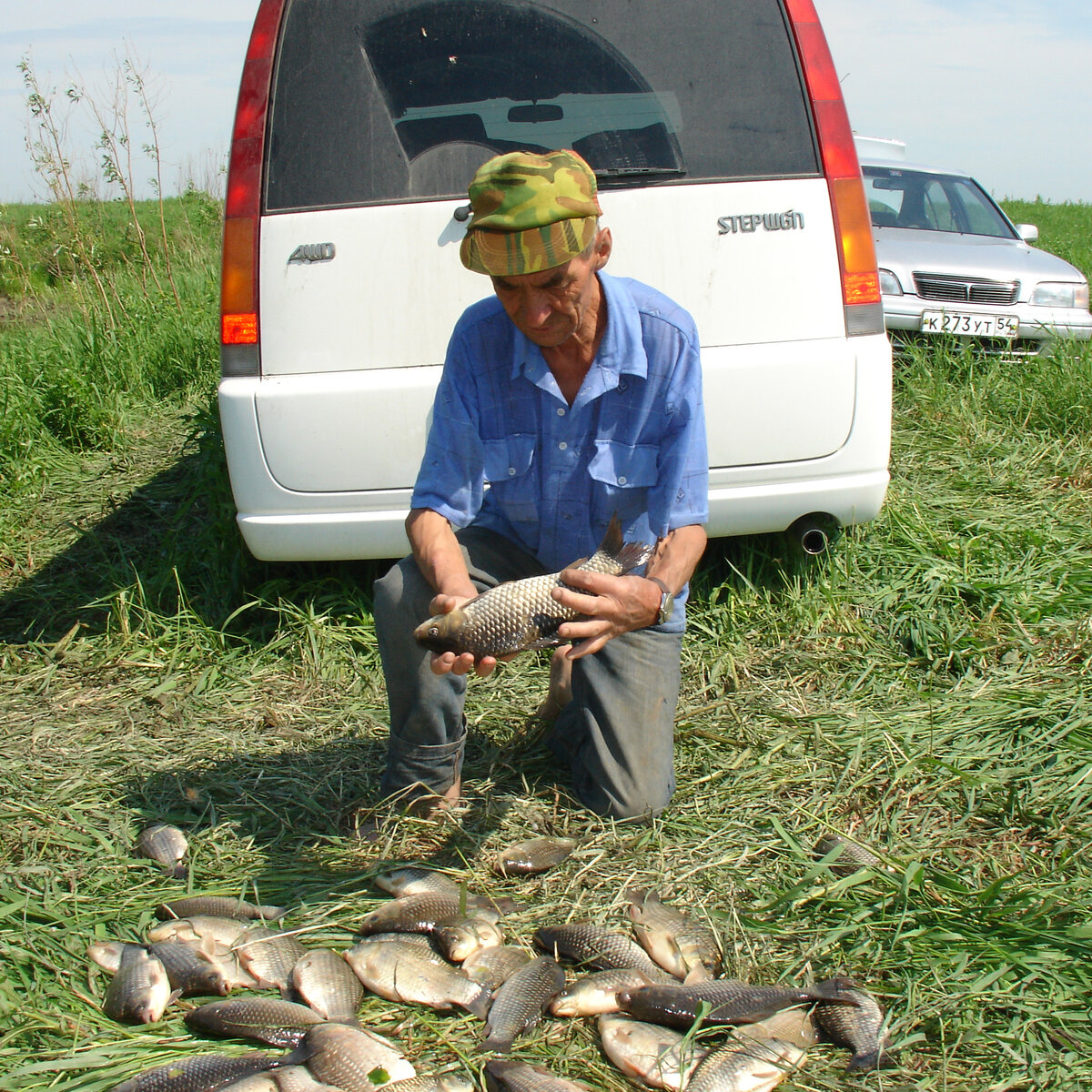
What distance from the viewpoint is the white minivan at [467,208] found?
11.3 feet

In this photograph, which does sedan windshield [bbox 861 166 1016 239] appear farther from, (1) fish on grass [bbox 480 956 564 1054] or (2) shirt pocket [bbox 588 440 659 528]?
(1) fish on grass [bbox 480 956 564 1054]

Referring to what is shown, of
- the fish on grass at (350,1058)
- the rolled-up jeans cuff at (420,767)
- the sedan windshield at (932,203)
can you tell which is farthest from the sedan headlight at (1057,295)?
the fish on grass at (350,1058)

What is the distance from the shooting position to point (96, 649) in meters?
4.20

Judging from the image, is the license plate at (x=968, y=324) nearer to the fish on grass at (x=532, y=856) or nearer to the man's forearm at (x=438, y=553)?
the man's forearm at (x=438, y=553)

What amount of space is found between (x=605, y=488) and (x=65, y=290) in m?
7.92

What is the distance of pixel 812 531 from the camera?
150 inches

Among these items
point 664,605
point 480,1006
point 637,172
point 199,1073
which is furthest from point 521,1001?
point 637,172

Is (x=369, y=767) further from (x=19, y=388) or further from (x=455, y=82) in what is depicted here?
(x=19, y=388)

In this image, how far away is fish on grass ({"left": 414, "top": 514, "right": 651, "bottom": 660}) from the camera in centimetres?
234

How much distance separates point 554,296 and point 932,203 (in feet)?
25.8

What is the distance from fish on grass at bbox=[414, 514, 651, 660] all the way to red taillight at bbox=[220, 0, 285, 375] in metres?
1.53

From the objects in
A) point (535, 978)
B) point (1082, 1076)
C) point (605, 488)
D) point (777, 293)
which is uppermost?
point (777, 293)

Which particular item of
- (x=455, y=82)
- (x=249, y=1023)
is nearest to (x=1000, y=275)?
(x=455, y=82)

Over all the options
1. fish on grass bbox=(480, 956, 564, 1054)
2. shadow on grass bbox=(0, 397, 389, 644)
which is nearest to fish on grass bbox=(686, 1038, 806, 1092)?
fish on grass bbox=(480, 956, 564, 1054)
